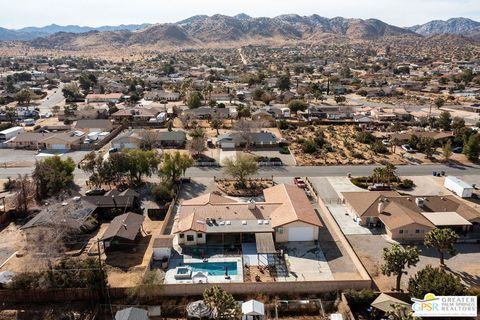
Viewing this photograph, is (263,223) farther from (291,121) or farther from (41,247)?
(291,121)

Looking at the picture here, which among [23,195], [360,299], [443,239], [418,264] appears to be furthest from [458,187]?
[23,195]

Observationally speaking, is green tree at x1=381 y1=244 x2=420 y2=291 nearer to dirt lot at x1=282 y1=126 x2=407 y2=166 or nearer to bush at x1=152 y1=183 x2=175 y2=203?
bush at x1=152 y1=183 x2=175 y2=203

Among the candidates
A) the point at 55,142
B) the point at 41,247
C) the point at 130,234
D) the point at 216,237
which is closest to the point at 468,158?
the point at 216,237

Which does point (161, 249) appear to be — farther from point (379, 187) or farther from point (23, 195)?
point (379, 187)

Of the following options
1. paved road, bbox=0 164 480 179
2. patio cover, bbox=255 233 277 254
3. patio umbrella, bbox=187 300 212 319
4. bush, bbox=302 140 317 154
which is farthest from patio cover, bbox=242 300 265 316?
bush, bbox=302 140 317 154

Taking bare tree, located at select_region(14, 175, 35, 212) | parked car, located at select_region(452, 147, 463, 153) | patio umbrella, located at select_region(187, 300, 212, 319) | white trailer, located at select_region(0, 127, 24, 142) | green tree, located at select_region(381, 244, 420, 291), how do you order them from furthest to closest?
white trailer, located at select_region(0, 127, 24, 142)
parked car, located at select_region(452, 147, 463, 153)
bare tree, located at select_region(14, 175, 35, 212)
green tree, located at select_region(381, 244, 420, 291)
patio umbrella, located at select_region(187, 300, 212, 319)

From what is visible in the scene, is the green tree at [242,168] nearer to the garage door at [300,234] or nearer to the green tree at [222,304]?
the garage door at [300,234]

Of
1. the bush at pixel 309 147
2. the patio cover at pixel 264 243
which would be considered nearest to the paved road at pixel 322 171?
the bush at pixel 309 147
